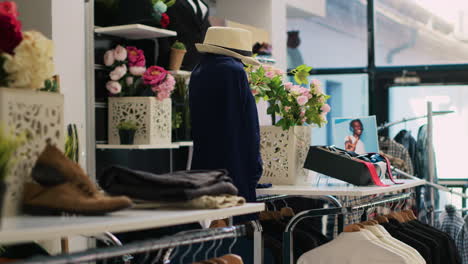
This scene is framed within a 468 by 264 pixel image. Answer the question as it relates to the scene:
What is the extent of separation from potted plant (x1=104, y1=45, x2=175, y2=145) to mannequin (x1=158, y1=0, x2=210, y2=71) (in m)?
0.32

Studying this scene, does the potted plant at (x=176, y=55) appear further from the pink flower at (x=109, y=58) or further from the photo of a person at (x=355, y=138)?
the photo of a person at (x=355, y=138)

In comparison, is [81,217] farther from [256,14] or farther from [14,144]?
[256,14]

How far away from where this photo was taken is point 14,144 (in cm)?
150

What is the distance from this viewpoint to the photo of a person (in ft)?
14.1

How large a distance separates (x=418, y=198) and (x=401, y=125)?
114cm

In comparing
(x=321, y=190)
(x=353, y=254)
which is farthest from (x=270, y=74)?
(x=353, y=254)

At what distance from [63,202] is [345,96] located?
5810 mm

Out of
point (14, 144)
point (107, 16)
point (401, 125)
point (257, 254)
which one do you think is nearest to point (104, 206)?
point (14, 144)

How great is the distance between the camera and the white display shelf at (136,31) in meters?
4.32

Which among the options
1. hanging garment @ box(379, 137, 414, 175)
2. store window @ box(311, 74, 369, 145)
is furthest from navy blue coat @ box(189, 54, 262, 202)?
store window @ box(311, 74, 369, 145)

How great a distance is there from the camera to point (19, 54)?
1687 mm

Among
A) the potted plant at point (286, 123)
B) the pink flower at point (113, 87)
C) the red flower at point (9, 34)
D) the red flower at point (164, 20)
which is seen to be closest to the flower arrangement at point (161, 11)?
the red flower at point (164, 20)

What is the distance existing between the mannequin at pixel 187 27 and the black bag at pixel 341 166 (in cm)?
176

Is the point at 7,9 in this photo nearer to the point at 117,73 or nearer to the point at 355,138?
the point at 117,73
